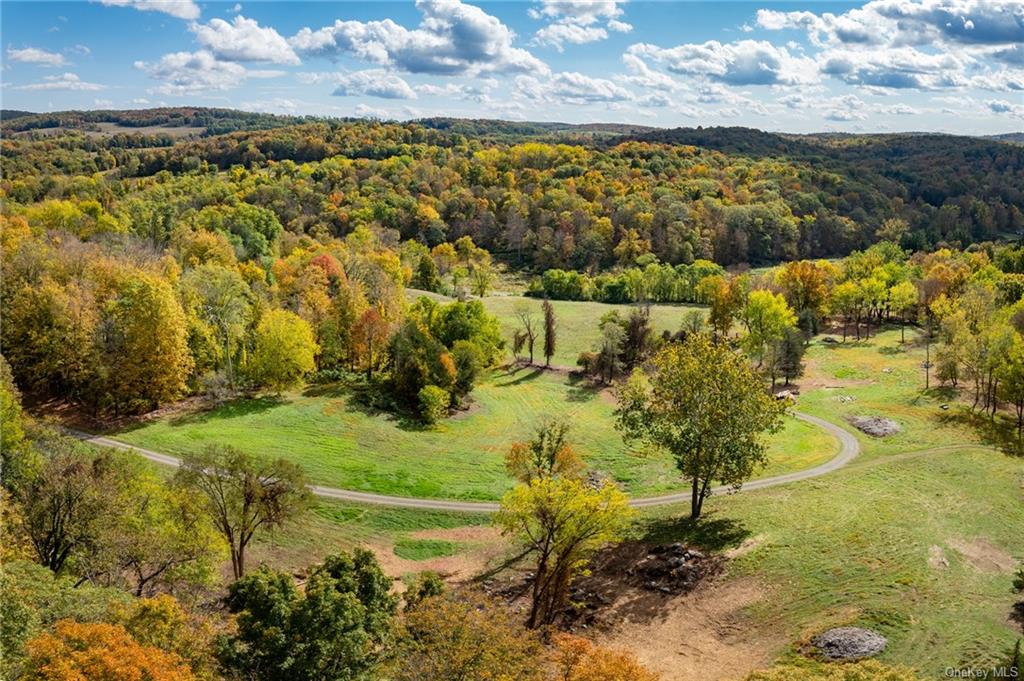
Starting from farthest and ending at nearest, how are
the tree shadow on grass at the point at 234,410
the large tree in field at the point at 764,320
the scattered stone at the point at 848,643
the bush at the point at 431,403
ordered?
1. the large tree in field at the point at 764,320
2. the bush at the point at 431,403
3. the tree shadow on grass at the point at 234,410
4. the scattered stone at the point at 848,643

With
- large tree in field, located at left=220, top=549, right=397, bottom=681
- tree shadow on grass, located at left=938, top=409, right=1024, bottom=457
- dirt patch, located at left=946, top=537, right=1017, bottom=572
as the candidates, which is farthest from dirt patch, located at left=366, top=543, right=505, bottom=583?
→ tree shadow on grass, located at left=938, top=409, right=1024, bottom=457

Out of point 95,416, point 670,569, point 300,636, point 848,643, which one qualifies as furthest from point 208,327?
point 848,643

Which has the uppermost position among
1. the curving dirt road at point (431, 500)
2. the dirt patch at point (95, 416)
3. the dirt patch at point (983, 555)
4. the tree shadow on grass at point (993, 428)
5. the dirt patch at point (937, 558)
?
the tree shadow on grass at point (993, 428)

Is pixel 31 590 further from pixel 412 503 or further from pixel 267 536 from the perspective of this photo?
pixel 412 503

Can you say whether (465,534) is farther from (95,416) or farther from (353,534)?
(95,416)

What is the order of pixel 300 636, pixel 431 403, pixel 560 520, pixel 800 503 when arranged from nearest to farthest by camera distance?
pixel 300 636, pixel 560 520, pixel 800 503, pixel 431 403

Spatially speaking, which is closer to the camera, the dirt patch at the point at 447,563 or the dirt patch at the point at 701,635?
the dirt patch at the point at 701,635

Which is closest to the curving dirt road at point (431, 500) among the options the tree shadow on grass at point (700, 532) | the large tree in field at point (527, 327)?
the tree shadow on grass at point (700, 532)

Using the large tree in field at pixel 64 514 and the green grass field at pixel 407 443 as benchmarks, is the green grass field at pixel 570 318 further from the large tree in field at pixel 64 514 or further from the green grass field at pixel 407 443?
the large tree in field at pixel 64 514
